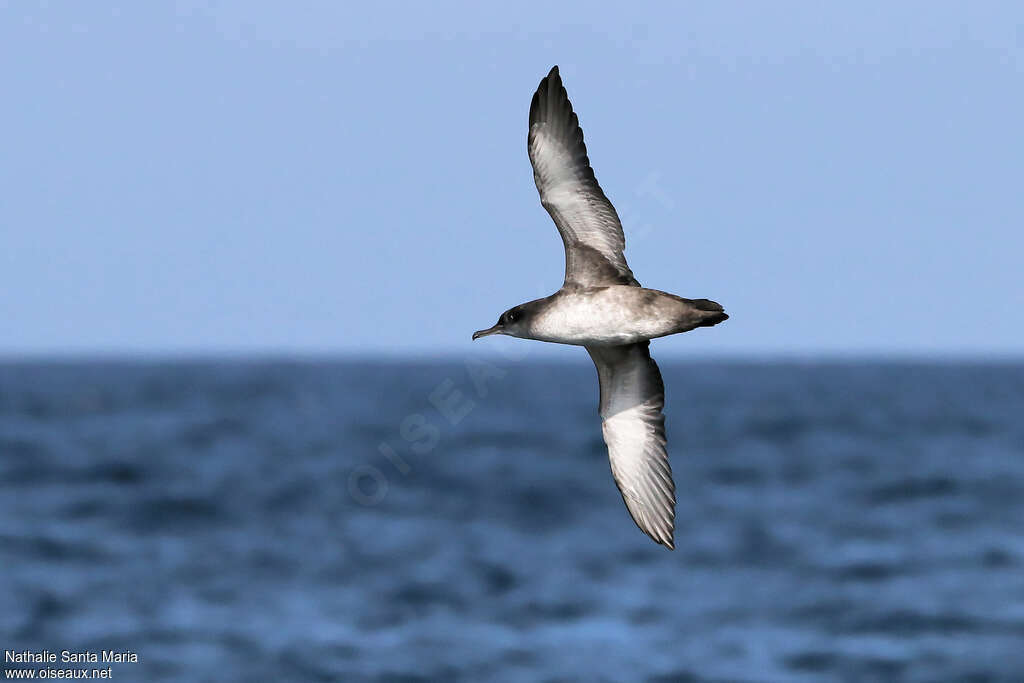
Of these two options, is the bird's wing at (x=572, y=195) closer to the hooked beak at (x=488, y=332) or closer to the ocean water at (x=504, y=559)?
the hooked beak at (x=488, y=332)

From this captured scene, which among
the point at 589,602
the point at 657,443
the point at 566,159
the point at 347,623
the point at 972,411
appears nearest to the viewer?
the point at 566,159

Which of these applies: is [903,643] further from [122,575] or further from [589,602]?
[122,575]

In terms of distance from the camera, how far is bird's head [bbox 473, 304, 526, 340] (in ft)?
38.0

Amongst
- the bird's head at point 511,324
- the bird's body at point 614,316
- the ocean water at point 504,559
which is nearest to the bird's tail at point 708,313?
the bird's body at point 614,316

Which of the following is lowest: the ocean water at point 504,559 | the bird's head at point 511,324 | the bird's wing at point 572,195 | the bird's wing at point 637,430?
the bird's wing at point 637,430

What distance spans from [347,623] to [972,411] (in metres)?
92.1

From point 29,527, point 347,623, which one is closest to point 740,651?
point 347,623

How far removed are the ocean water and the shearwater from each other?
8932 mm

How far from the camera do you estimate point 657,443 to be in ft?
42.1

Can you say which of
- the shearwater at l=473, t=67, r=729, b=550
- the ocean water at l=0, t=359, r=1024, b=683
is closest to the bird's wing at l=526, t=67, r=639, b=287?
the shearwater at l=473, t=67, r=729, b=550

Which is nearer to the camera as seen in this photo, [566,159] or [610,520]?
[566,159]

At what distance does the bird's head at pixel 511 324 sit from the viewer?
11.6 metres

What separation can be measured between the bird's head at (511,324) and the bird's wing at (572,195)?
58cm

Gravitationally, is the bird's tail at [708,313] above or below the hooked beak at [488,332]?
below
